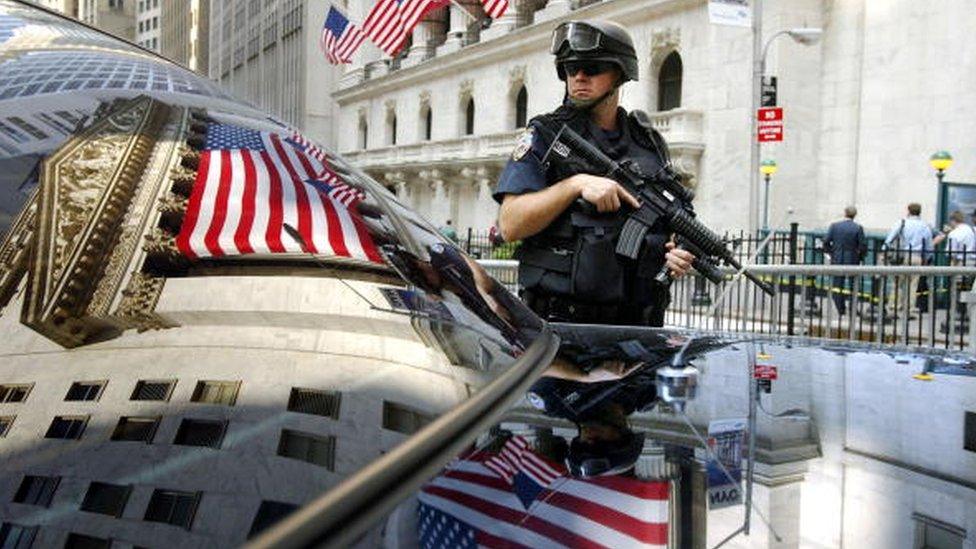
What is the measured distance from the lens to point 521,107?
30.9 metres

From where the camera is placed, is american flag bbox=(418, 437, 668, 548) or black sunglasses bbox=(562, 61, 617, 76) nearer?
american flag bbox=(418, 437, 668, 548)

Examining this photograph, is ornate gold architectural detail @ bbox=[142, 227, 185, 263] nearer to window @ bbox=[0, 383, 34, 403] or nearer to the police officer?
window @ bbox=[0, 383, 34, 403]

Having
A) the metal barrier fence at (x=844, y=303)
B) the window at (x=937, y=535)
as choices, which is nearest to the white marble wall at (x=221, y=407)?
the window at (x=937, y=535)

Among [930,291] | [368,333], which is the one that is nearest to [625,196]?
[368,333]

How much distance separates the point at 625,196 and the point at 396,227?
1652mm

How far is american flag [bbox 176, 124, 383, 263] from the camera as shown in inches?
39.4

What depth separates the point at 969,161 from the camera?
1734 cm

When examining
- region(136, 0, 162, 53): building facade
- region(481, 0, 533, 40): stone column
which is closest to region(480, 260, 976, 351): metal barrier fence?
region(481, 0, 533, 40): stone column

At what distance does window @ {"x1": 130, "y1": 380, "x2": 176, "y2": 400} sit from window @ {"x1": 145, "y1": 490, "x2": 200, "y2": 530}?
0.11 meters

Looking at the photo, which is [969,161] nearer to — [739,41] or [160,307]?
[739,41]

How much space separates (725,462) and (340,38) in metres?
23.1

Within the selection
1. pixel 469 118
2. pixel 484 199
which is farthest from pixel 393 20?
pixel 469 118

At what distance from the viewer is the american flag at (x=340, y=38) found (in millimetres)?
22516

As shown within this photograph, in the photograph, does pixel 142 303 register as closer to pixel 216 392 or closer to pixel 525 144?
pixel 216 392
